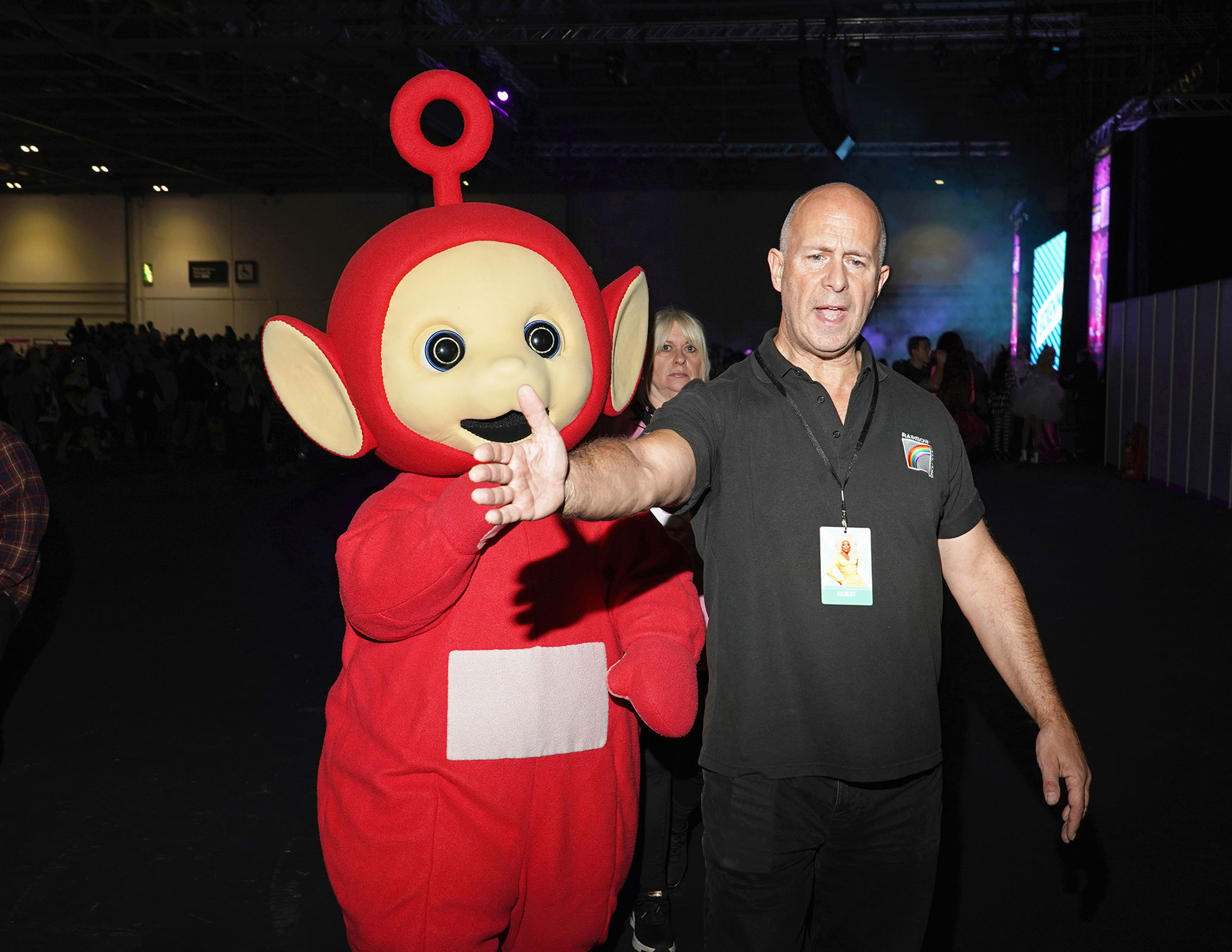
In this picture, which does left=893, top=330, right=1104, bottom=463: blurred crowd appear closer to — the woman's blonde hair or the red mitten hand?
the woman's blonde hair

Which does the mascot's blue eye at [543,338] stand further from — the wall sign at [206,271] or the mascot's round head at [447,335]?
the wall sign at [206,271]

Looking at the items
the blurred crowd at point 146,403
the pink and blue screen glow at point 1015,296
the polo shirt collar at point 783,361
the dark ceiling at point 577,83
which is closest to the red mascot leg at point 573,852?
the polo shirt collar at point 783,361

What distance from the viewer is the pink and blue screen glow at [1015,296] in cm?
1961

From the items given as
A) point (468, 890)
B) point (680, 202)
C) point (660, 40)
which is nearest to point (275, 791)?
point (468, 890)

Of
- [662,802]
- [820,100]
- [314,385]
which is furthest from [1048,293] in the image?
[314,385]

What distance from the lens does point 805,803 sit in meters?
1.88

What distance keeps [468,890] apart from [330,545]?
6.50 meters

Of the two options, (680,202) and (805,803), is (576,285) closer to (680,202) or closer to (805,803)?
(805,803)

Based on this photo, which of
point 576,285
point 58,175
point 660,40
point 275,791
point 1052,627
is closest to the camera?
point 576,285

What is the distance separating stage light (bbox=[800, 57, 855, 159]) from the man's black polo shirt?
1027 cm

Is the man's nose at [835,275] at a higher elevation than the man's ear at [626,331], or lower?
higher

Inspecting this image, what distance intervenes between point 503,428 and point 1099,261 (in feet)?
49.5

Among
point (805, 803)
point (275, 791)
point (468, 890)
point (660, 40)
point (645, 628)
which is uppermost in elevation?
point (660, 40)

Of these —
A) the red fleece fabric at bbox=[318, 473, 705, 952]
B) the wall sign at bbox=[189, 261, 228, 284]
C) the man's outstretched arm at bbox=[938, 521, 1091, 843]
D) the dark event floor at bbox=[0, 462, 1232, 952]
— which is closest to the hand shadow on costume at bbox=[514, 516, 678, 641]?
the red fleece fabric at bbox=[318, 473, 705, 952]
